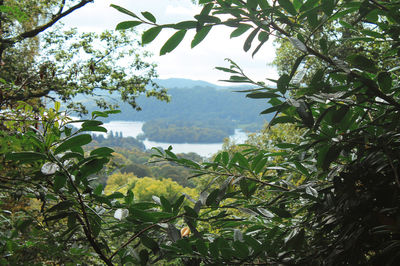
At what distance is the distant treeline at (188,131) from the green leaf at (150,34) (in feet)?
169

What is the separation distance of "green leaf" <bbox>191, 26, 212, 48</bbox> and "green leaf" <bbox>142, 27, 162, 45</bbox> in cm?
7

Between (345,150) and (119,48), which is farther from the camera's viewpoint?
(119,48)

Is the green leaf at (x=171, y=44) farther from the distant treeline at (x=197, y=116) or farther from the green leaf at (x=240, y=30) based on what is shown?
the distant treeline at (x=197, y=116)

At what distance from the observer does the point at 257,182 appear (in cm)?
72

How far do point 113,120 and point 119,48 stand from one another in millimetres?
57243

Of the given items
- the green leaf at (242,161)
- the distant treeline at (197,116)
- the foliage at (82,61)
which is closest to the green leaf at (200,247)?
the green leaf at (242,161)

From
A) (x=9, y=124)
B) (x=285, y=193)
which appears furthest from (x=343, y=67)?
(x=9, y=124)

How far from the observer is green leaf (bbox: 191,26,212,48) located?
58 cm

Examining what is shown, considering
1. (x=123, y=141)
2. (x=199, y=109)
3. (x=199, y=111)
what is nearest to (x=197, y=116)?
(x=199, y=111)

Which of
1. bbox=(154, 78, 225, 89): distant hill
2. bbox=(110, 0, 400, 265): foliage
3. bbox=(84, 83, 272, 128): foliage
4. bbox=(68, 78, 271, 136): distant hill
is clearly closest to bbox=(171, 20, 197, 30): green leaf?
bbox=(110, 0, 400, 265): foliage

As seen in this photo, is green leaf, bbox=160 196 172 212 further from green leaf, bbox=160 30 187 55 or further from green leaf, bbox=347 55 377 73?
green leaf, bbox=347 55 377 73

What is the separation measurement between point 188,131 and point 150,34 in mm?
55235

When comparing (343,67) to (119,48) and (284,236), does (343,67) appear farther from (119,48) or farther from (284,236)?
(119,48)

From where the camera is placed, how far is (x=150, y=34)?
58 centimetres
